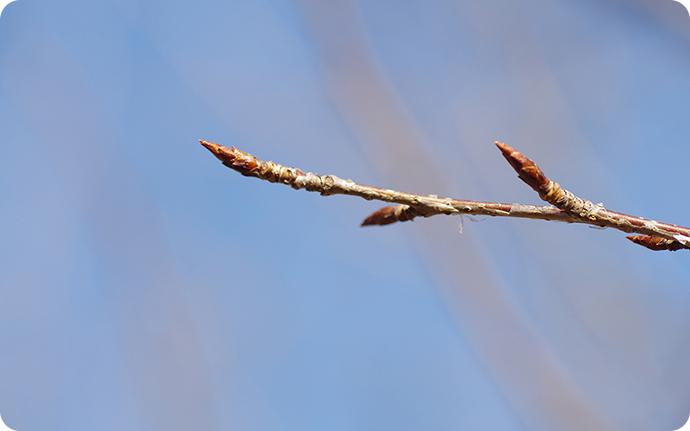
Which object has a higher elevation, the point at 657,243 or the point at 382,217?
the point at 382,217

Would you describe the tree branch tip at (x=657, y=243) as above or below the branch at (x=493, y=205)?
below

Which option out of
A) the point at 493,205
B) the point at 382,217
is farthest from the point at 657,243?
the point at 382,217

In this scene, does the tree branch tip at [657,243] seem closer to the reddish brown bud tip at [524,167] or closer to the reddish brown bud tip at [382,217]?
the reddish brown bud tip at [524,167]

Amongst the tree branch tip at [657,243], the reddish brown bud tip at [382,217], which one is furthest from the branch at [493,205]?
the reddish brown bud tip at [382,217]

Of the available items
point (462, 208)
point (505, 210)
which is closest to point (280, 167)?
point (462, 208)

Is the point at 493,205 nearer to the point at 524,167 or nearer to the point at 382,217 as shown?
the point at 524,167

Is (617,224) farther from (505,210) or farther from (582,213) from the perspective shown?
(505,210)

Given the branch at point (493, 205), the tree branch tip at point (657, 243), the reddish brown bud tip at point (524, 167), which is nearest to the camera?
the reddish brown bud tip at point (524, 167)
